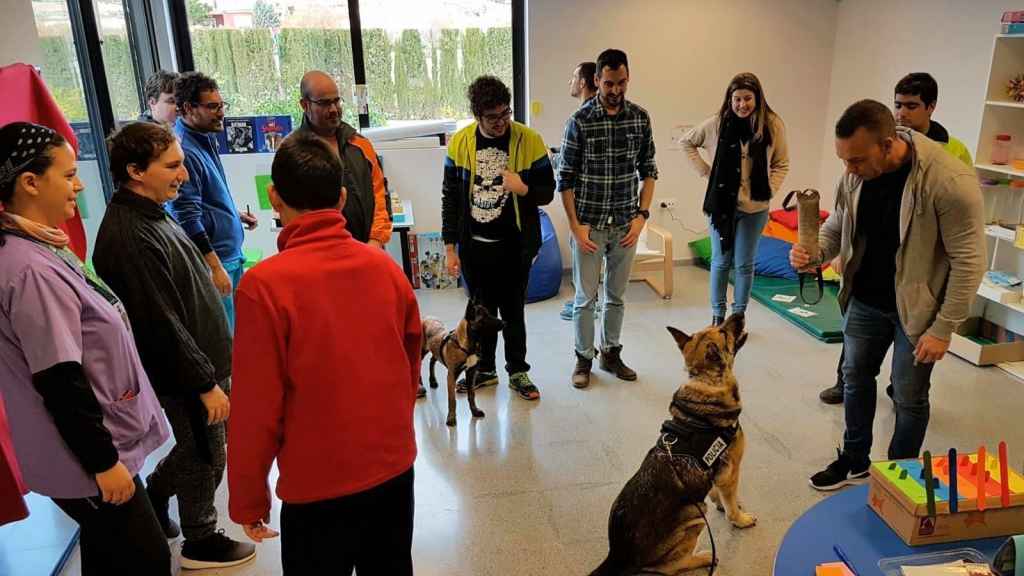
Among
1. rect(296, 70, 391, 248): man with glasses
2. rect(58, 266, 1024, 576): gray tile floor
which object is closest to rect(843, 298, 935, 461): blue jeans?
rect(58, 266, 1024, 576): gray tile floor

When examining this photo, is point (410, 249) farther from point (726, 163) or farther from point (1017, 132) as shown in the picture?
point (1017, 132)

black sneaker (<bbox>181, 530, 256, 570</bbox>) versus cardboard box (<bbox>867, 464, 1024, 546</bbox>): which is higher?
cardboard box (<bbox>867, 464, 1024, 546</bbox>)

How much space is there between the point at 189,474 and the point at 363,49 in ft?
12.2

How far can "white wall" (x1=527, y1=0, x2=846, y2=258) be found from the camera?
4961 millimetres

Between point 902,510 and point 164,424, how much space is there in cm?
186

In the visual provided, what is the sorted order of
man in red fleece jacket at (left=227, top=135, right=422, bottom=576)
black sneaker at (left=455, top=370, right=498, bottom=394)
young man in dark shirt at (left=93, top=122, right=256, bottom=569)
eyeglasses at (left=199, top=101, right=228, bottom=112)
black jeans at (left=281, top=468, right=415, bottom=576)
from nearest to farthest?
man in red fleece jacket at (left=227, top=135, right=422, bottom=576)
black jeans at (left=281, top=468, right=415, bottom=576)
young man in dark shirt at (left=93, top=122, right=256, bottom=569)
eyeglasses at (left=199, top=101, right=228, bottom=112)
black sneaker at (left=455, top=370, right=498, bottom=394)

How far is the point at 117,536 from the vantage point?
5.38ft

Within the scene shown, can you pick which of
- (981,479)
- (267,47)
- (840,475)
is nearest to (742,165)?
(840,475)

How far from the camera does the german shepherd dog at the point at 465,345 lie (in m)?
3.04

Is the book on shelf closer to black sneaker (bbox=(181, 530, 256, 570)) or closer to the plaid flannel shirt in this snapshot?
Result: the plaid flannel shirt

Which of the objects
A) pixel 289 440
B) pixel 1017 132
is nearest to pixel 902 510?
pixel 289 440

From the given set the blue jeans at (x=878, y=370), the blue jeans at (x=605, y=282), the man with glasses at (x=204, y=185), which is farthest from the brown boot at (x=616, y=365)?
the man with glasses at (x=204, y=185)

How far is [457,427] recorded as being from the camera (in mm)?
3174

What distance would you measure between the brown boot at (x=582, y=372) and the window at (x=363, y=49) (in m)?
2.63
